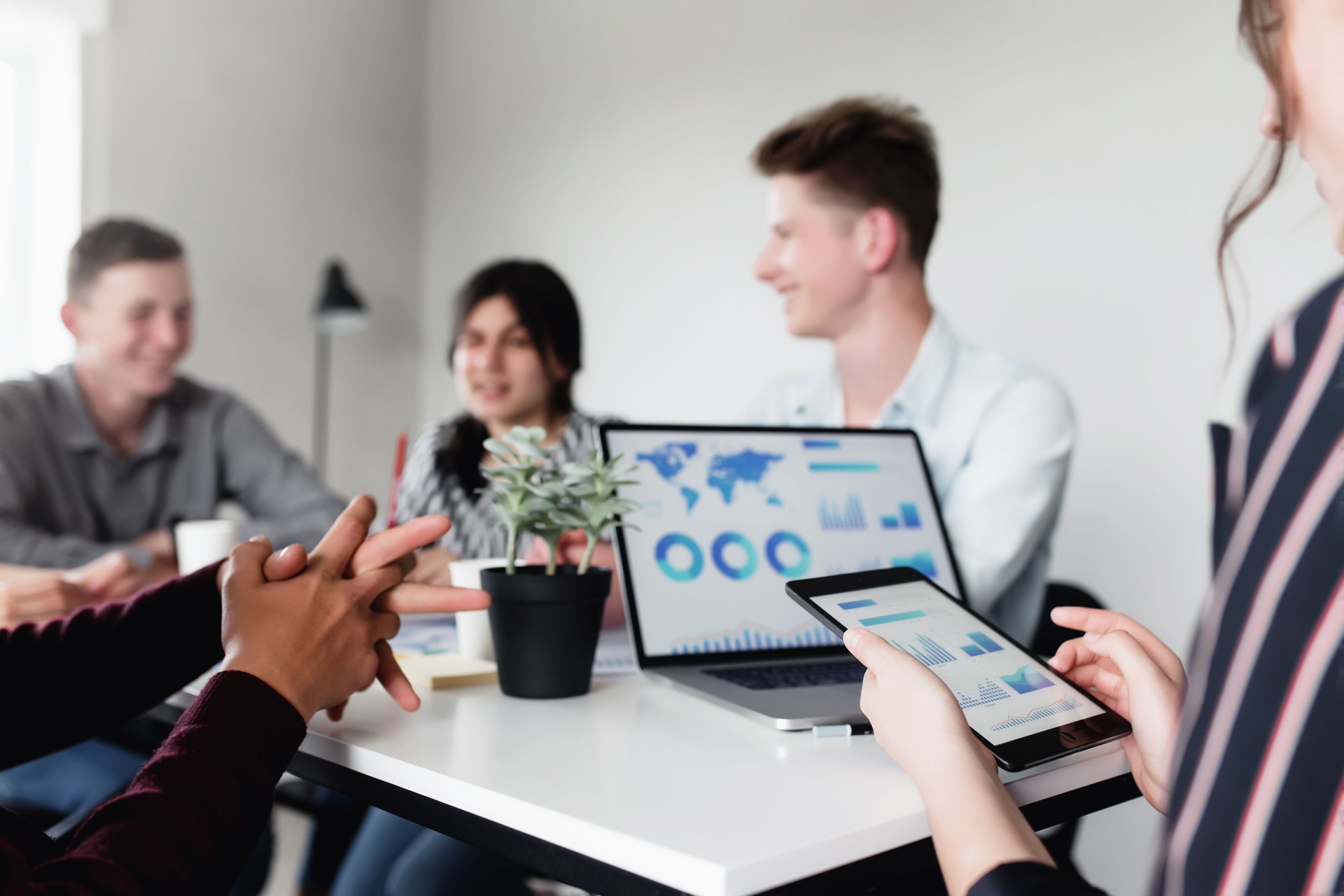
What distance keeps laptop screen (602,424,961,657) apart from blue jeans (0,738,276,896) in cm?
72

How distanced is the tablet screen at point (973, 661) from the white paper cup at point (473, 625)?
40 cm

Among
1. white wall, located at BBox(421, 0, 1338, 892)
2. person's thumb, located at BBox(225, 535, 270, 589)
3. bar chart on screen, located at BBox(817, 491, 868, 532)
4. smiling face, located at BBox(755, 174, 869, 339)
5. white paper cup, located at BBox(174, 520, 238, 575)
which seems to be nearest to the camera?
person's thumb, located at BBox(225, 535, 270, 589)

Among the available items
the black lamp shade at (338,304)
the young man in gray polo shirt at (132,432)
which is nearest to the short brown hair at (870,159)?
the young man in gray polo shirt at (132,432)

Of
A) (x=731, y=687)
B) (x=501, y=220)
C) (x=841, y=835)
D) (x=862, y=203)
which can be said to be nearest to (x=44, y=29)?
(x=501, y=220)

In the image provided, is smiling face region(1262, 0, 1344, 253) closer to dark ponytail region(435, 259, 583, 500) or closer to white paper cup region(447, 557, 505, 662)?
white paper cup region(447, 557, 505, 662)

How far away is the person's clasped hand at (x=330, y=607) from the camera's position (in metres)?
0.74

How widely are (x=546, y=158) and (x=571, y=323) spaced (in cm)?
165

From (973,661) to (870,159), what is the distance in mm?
1076

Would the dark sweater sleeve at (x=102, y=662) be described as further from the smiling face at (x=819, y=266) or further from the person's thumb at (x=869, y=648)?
the smiling face at (x=819, y=266)

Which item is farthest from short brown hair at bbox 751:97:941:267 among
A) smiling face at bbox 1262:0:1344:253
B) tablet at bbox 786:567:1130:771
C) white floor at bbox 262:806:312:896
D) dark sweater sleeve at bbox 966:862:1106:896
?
white floor at bbox 262:806:312:896

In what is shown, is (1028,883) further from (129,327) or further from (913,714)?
(129,327)

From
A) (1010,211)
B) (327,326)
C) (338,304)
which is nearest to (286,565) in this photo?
(1010,211)

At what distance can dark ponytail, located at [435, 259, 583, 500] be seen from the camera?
6.49 feet

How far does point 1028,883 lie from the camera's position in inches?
20.0
